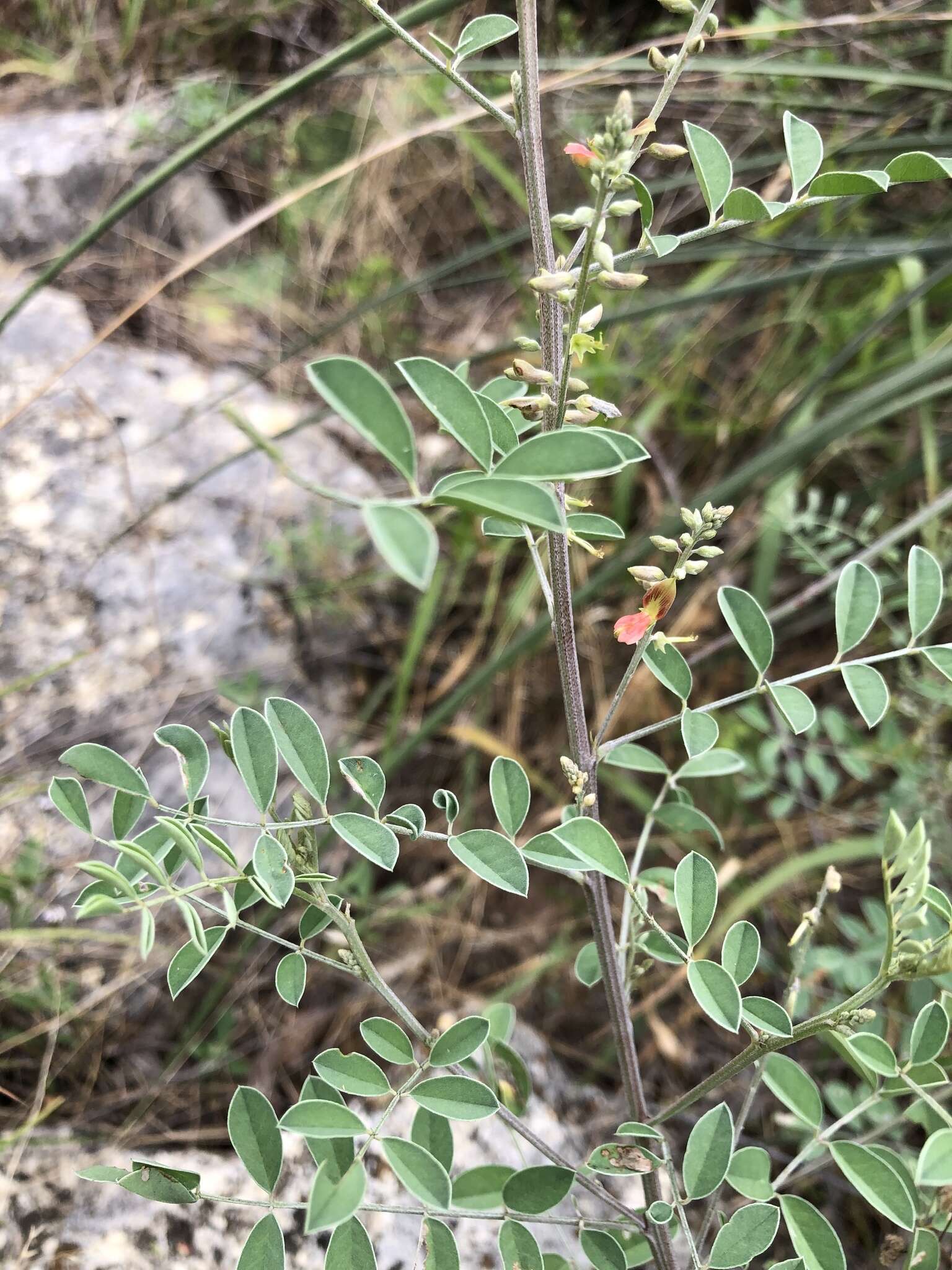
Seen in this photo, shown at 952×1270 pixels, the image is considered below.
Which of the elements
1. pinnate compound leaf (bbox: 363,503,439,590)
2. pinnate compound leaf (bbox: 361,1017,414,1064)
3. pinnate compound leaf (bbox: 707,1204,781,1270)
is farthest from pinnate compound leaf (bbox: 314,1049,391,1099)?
pinnate compound leaf (bbox: 363,503,439,590)

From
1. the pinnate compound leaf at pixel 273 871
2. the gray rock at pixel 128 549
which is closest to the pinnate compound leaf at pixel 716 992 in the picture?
the pinnate compound leaf at pixel 273 871

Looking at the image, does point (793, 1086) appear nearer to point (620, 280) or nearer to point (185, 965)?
point (185, 965)

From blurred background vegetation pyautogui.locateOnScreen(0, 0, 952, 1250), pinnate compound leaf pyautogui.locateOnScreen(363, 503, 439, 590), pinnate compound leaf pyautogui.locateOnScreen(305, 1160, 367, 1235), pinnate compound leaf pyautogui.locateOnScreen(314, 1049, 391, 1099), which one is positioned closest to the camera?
pinnate compound leaf pyautogui.locateOnScreen(363, 503, 439, 590)

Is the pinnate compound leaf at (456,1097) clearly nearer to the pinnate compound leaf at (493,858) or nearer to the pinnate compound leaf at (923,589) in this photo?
the pinnate compound leaf at (493,858)

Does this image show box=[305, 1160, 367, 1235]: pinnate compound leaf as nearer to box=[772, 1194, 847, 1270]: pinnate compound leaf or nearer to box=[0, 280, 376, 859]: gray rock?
box=[772, 1194, 847, 1270]: pinnate compound leaf

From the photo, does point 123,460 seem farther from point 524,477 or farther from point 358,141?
point 524,477
